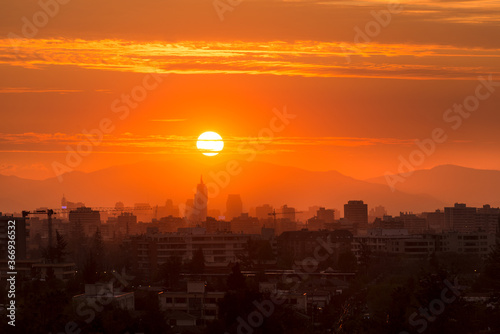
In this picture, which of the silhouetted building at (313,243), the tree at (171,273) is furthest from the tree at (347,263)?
the silhouetted building at (313,243)

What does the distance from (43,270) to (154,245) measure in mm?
25326

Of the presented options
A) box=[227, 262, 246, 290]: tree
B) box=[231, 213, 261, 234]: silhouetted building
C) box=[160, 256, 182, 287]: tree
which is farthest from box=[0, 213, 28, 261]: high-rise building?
box=[231, 213, 261, 234]: silhouetted building

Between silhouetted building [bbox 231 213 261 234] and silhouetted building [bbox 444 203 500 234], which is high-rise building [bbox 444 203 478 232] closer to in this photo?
silhouetted building [bbox 444 203 500 234]

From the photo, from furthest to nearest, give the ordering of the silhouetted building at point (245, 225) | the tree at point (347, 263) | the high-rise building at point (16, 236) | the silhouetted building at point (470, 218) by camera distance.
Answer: the silhouetted building at point (245, 225) → the silhouetted building at point (470, 218) → the high-rise building at point (16, 236) → the tree at point (347, 263)

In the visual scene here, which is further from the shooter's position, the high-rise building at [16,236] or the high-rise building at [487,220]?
the high-rise building at [487,220]

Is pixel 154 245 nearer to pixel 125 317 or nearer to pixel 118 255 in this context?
pixel 118 255

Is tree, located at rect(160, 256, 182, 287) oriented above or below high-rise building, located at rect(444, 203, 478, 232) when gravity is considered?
below

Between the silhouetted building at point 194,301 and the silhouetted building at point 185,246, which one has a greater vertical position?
the silhouetted building at point 185,246

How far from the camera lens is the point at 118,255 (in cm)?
10250

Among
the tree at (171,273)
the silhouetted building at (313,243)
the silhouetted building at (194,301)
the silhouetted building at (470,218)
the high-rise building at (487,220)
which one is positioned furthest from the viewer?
the silhouetted building at (470,218)

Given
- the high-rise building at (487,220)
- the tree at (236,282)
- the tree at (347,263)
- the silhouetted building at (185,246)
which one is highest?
the high-rise building at (487,220)

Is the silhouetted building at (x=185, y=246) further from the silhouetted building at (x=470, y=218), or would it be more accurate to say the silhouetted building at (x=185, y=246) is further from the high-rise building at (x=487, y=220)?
the high-rise building at (x=487, y=220)

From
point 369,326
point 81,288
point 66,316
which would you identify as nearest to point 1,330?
point 66,316

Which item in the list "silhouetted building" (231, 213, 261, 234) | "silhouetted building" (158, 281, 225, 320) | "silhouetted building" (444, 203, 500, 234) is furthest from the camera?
"silhouetted building" (231, 213, 261, 234)
